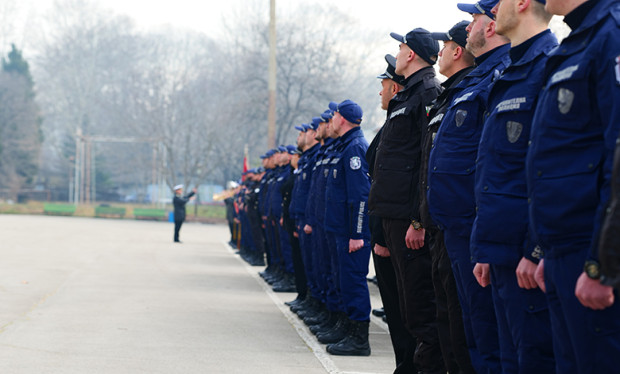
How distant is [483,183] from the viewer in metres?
4.16

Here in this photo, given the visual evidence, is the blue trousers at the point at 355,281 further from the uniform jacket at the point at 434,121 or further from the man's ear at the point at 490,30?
the man's ear at the point at 490,30

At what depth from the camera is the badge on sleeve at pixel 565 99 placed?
11.0 ft

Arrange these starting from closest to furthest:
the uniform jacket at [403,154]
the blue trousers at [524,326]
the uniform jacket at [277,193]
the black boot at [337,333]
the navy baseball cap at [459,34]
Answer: the blue trousers at [524,326], the navy baseball cap at [459,34], the uniform jacket at [403,154], the black boot at [337,333], the uniform jacket at [277,193]

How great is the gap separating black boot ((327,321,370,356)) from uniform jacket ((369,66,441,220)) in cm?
214

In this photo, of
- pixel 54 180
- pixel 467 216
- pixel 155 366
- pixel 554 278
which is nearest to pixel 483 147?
pixel 467 216

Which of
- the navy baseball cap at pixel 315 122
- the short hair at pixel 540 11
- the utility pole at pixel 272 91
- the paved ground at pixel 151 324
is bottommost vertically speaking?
the paved ground at pixel 151 324

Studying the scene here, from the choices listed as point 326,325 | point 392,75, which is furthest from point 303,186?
point 392,75

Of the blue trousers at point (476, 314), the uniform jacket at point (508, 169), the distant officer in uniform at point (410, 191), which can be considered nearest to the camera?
the uniform jacket at point (508, 169)

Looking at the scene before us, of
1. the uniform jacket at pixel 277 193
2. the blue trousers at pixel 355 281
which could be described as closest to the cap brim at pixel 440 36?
the blue trousers at pixel 355 281

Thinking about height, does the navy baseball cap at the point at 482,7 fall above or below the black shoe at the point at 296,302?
above

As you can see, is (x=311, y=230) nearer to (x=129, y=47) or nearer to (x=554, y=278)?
(x=554, y=278)

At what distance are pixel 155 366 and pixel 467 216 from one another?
359 cm

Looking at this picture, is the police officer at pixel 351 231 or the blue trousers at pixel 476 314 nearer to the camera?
the blue trousers at pixel 476 314

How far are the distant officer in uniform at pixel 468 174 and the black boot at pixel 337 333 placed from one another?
4.10m
